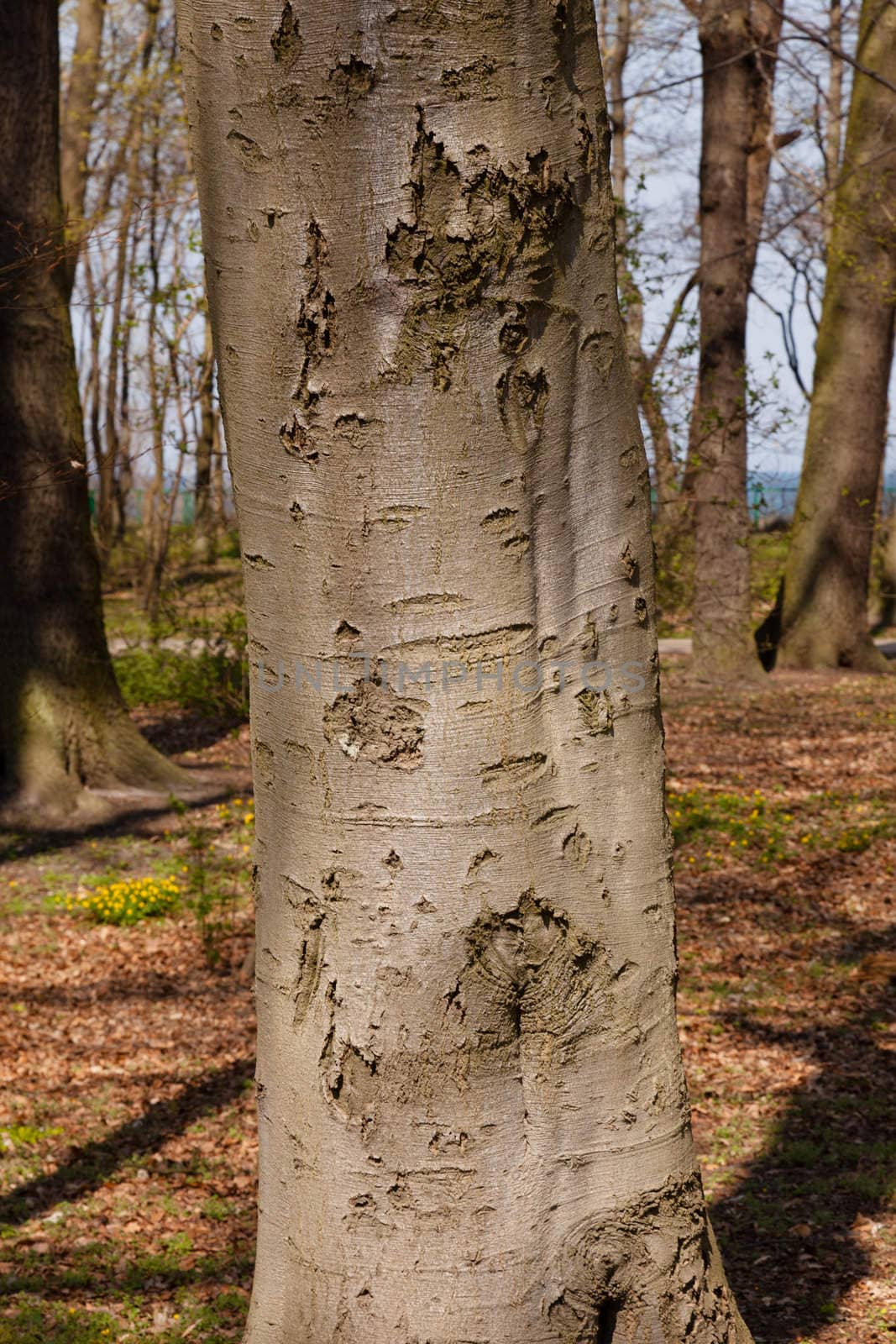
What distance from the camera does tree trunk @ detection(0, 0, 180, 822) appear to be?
778 cm

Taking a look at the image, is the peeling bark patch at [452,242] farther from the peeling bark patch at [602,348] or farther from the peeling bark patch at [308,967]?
the peeling bark patch at [308,967]

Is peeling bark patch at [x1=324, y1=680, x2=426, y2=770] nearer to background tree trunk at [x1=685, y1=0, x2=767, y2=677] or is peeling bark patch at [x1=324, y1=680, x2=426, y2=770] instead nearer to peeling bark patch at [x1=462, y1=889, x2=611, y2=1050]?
peeling bark patch at [x1=462, y1=889, x2=611, y2=1050]

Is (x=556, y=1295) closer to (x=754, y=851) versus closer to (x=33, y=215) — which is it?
(x=754, y=851)

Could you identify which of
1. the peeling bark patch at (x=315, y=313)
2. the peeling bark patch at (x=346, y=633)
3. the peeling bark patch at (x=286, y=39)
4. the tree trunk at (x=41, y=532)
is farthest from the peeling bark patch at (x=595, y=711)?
the tree trunk at (x=41, y=532)

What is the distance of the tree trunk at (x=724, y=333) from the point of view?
40.3 ft

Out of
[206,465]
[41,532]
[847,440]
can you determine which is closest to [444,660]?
[41,532]

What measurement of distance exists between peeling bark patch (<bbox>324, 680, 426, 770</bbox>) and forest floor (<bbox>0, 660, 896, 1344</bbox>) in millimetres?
2009

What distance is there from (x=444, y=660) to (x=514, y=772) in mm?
184

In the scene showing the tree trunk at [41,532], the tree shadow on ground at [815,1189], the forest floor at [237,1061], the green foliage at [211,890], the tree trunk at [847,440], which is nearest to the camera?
the tree shadow on ground at [815,1189]

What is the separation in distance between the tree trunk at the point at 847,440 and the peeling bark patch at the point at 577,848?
12.1 metres

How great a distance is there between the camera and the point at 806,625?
44.6 feet

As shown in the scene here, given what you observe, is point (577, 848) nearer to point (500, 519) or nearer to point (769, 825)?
point (500, 519)

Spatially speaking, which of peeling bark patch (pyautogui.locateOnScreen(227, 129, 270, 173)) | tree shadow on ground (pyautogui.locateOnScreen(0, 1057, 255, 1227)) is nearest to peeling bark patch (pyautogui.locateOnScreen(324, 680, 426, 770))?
peeling bark patch (pyautogui.locateOnScreen(227, 129, 270, 173))

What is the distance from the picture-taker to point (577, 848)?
1.80m
